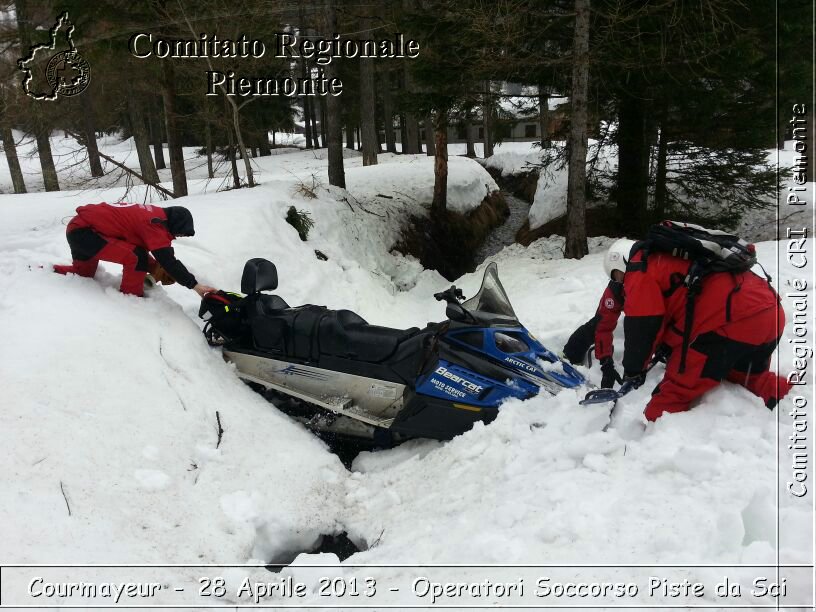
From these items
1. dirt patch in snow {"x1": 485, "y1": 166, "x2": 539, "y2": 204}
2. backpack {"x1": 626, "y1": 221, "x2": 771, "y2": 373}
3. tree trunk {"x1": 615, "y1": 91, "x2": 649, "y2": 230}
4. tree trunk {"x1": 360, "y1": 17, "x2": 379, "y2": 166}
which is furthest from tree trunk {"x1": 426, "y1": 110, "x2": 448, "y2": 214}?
backpack {"x1": 626, "y1": 221, "x2": 771, "y2": 373}

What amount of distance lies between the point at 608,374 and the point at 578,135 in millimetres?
6741

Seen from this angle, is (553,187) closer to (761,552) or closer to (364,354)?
(364,354)

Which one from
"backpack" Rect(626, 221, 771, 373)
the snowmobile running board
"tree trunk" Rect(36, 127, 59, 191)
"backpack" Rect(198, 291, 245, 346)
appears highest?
"tree trunk" Rect(36, 127, 59, 191)

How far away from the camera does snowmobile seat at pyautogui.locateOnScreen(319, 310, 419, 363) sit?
4.47 meters

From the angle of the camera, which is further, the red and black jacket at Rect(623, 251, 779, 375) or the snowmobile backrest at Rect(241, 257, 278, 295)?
the snowmobile backrest at Rect(241, 257, 278, 295)

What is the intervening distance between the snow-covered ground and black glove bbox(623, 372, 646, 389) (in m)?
0.05

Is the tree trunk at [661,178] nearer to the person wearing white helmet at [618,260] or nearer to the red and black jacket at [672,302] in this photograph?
the person wearing white helmet at [618,260]

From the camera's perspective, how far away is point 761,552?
2.37 m

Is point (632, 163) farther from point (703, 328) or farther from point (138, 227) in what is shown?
point (138, 227)

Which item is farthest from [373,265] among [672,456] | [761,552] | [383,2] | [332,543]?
[383,2]

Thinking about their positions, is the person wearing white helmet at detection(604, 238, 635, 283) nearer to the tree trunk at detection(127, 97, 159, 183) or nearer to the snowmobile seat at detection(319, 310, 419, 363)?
the snowmobile seat at detection(319, 310, 419, 363)

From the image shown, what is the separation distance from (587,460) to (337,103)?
11640mm

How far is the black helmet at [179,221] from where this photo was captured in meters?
4.77

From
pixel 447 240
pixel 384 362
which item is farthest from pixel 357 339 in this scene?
pixel 447 240
